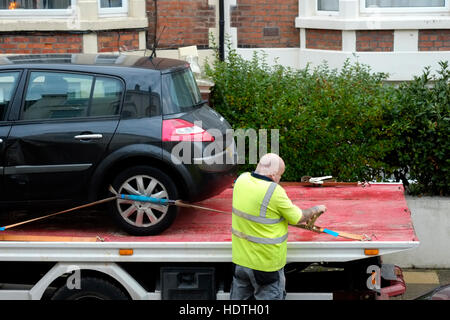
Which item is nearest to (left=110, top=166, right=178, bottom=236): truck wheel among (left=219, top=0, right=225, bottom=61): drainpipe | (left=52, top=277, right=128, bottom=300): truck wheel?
(left=52, top=277, right=128, bottom=300): truck wheel

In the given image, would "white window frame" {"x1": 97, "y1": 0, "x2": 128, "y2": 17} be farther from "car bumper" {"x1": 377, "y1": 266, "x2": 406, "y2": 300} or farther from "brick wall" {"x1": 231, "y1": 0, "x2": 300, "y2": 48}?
"car bumper" {"x1": 377, "y1": 266, "x2": 406, "y2": 300}

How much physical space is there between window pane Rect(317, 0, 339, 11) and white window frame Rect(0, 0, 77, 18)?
12.1 feet

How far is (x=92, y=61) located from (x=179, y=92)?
809 mm

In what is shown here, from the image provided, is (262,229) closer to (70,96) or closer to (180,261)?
(180,261)

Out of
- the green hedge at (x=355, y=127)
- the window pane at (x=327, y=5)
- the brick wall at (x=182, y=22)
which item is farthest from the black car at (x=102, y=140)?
the window pane at (x=327, y=5)

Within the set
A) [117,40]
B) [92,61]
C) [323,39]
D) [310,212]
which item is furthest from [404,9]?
[310,212]

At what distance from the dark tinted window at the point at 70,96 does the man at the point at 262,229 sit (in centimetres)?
139

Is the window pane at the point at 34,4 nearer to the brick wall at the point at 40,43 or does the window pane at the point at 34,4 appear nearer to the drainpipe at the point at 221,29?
the brick wall at the point at 40,43

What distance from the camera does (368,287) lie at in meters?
6.63

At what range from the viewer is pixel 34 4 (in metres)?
11.4

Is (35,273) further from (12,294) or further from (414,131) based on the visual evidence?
(414,131)

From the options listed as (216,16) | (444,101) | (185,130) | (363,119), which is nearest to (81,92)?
(185,130)

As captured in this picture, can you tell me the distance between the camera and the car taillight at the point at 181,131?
672cm

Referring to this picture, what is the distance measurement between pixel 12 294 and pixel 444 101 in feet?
16.0
